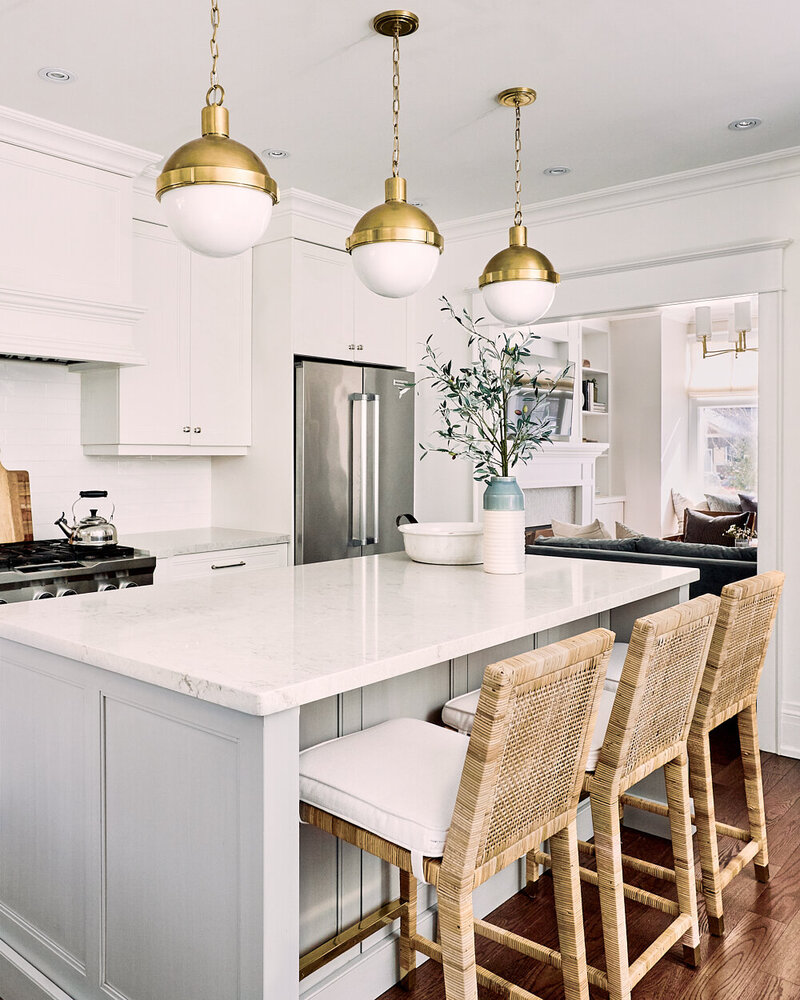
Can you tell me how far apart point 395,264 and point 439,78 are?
111cm

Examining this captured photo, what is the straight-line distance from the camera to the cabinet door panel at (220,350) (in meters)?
4.18

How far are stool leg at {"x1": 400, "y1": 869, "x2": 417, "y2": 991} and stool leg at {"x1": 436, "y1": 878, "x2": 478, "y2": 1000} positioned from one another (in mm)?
558

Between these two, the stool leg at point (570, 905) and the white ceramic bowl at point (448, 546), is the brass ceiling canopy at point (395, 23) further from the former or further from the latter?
the stool leg at point (570, 905)

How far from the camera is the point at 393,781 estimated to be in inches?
64.1

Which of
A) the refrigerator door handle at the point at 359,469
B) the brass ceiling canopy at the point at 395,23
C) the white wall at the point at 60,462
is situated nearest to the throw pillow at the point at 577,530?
the refrigerator door handle at the point at 359,469

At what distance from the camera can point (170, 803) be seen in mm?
1498

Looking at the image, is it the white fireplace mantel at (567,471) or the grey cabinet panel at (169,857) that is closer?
the grey cabinet panel at (169,857)

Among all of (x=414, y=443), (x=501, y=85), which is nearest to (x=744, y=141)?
(x=501, y=85)

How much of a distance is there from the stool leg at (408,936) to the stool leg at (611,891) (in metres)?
0.45

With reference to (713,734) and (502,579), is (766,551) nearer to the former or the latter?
(713,734)

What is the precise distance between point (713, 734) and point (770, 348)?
1.87 meters

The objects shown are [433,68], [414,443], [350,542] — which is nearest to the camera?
[433,68]

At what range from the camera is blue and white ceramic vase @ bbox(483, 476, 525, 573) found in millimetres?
2537

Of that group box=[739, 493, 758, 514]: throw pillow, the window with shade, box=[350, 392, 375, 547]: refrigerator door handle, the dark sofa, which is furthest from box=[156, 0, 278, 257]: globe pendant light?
the window with shade
